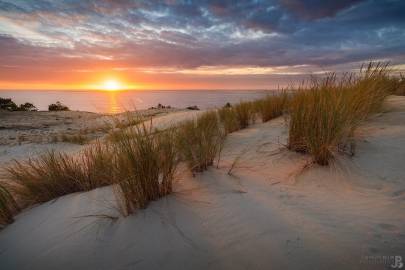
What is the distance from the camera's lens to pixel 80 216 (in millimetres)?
2221

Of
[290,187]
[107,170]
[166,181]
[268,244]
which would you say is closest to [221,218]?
[268,244]

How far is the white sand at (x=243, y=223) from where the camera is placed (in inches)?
62.2

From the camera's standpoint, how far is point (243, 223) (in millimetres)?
1877

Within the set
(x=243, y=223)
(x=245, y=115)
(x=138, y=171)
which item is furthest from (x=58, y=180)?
(x=245, y=115)

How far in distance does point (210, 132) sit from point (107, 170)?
1271 mm

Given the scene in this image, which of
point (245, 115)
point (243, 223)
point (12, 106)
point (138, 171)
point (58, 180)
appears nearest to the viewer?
point (243, 223)

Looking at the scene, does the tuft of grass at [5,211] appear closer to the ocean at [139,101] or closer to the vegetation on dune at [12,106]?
the ocean at [139,101]

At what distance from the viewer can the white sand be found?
62.2 inches

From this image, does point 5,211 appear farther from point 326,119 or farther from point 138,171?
point 326,119

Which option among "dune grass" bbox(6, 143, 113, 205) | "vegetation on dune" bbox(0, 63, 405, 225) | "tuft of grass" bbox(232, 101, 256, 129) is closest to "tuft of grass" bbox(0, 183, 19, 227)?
"vegetation on dune" bbox(0, 63, 405, 225)

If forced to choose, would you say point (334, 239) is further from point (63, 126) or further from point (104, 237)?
point (63, 126)

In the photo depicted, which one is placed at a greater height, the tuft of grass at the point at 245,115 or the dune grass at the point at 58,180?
the tuft of grass at the point at 245,115

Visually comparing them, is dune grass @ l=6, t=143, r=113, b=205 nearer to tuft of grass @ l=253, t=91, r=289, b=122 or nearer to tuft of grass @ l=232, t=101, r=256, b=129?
tuft of grass @ l=232, t=101, r=256, b=129

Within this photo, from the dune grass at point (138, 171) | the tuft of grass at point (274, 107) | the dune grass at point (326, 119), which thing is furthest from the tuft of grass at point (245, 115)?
the dune grass at point (138, 171)
